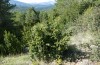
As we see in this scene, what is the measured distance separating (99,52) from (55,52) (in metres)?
2.13

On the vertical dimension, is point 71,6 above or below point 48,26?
below

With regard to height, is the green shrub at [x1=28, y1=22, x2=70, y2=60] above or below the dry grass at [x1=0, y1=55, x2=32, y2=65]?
above

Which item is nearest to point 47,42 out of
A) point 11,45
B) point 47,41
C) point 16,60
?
point 47,41

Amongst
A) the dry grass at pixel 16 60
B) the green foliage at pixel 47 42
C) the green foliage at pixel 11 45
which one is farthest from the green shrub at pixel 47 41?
the green foliage at pixel 11 45

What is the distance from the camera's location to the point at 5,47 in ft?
50.9

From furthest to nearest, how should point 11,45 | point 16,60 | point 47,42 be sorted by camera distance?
1. point 11,45
2. point 16,60
3. point 47,42

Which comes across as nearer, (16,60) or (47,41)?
(47,41)

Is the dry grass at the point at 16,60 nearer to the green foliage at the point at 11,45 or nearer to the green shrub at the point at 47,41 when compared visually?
the green shrub at the point at 47,41

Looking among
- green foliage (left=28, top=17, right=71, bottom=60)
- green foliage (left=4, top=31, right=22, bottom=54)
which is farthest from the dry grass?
green foliage (left=4, top=31, right=22, bottom=54)

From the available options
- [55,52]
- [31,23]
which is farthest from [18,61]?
[31,23]

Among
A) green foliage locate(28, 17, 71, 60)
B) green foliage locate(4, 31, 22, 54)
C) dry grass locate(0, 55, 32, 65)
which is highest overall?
green foliage locate(28, 17, 71, 60)

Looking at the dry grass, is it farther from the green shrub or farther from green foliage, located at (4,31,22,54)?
green foliage, located at (4,31,22,54)

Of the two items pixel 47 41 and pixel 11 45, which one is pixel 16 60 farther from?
pixel 47 41

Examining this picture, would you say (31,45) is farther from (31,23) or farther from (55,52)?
(31,23)
